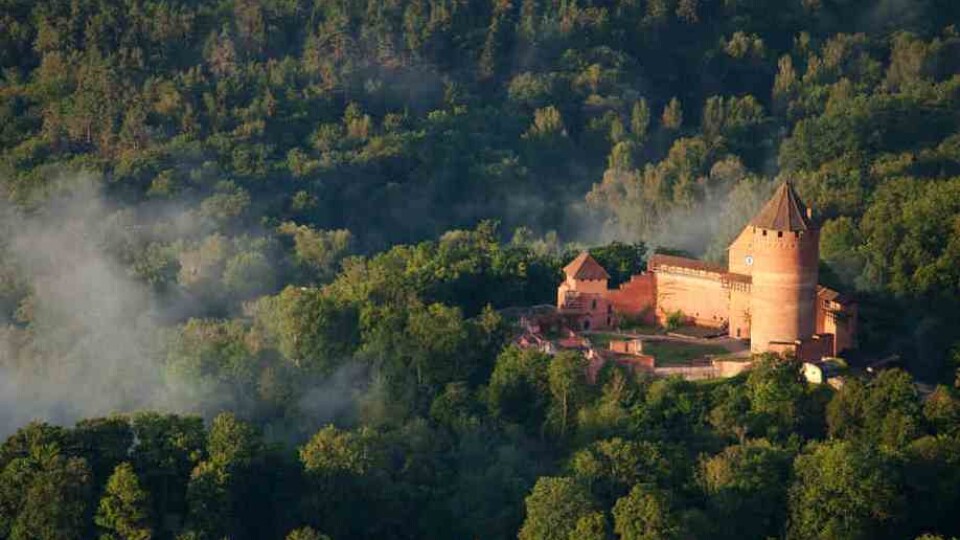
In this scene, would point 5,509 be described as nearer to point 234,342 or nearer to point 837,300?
point 234,342

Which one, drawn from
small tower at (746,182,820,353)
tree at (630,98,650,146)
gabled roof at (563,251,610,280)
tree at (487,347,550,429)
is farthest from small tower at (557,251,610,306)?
tree at (630,98,650,146)

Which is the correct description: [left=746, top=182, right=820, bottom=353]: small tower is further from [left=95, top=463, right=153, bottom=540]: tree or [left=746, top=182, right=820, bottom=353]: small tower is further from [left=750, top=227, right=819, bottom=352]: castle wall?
[left=95, top=463, right=153, bottom=540]: tree

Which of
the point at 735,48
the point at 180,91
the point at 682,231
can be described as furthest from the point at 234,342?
the point at 735,48

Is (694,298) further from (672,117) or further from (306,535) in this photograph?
(672,117)

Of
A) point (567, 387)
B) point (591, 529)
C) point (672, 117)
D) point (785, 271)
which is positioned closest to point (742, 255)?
point (785, 271)

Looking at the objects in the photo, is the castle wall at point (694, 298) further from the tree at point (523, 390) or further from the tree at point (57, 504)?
the tree at point (57, 504)
